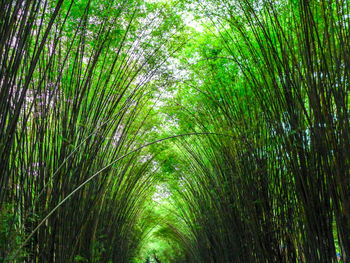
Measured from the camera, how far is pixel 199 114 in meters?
6.06

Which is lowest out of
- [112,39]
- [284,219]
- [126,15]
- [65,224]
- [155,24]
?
[65,224]

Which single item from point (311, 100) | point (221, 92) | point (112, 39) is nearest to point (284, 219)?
point (311, 100)

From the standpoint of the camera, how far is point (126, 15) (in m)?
3.88

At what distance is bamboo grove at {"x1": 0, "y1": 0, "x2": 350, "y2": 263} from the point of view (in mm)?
2434

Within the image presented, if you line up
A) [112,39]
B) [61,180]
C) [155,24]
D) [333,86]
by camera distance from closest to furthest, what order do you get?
[333,86] < [61,180] < [112,39] < [155,24]

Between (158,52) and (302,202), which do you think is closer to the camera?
(302,202)

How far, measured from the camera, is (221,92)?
16.9 ft

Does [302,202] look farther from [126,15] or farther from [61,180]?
[126,15]

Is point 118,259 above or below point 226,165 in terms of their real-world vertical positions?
below

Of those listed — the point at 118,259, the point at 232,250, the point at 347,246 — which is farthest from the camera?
the point at 118,259

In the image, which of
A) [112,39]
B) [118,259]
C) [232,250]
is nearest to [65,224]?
[112,39]

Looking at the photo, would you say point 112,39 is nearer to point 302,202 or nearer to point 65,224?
point 65,224

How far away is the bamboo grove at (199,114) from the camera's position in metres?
2.43

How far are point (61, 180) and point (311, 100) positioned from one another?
2.38 metres
